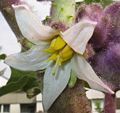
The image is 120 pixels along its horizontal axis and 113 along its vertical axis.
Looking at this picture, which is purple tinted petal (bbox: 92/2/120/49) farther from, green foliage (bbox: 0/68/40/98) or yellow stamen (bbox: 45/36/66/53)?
green foliage (bbox: 0/68/40/98)

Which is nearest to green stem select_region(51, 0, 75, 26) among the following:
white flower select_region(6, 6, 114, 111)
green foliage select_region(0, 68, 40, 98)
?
white flower select_region(6, 6, 114, 111)

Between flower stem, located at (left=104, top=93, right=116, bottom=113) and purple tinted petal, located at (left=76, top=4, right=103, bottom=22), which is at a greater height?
purple tinted petal, located at (left=76, top=4, right=103, bottom=22)

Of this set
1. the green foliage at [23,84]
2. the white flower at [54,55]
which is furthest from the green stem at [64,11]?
the green foliage at [23,84]

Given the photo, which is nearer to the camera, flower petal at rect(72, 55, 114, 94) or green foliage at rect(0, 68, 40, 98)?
flower petal at rect(72, 55, 114, 94)

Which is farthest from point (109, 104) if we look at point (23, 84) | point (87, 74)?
point (23, 84)

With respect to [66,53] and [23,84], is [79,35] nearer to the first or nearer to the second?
[66,53]

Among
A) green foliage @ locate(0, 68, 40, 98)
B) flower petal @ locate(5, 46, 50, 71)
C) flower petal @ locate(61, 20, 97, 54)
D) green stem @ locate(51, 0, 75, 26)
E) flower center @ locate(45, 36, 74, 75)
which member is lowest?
green foliage @ locate(0, 68, 40, 98)

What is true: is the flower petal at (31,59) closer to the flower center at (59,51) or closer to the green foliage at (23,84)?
the flower center at (59,51)

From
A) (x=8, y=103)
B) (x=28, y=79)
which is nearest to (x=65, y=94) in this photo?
(x=28, y=79)
